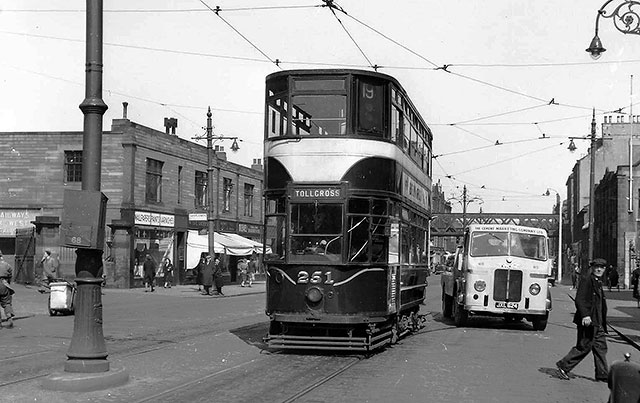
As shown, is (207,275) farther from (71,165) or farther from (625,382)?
(625,382)

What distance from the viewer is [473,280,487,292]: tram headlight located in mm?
19531

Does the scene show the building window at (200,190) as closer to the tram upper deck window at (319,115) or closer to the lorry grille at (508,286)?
the lorry grille at (508,286)

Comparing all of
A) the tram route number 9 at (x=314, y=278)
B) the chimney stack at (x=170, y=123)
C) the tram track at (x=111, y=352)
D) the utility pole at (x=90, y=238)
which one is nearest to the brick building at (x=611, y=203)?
the chimney stack at (x=170, y=123)

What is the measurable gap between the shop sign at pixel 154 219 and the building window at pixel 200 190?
4.11 m

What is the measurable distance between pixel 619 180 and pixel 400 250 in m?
49.1

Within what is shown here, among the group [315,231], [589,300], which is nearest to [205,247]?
[315,231]

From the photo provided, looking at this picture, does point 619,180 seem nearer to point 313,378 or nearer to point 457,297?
point 457,297

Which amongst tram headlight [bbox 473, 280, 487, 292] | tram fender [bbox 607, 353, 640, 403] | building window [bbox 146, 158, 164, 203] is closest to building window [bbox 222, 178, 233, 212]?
building window [bbox 146, 158, 164, 203]

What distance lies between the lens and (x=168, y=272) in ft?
134

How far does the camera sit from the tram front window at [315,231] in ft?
42.4

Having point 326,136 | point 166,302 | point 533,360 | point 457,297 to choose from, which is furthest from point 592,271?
point 166,302

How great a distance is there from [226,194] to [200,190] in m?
3.76

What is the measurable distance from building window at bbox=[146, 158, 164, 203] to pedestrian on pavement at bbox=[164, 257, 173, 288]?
3.17 metres

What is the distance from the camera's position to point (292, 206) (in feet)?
42.9
